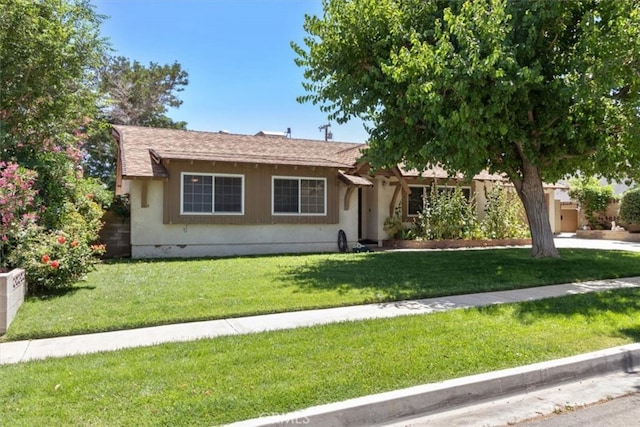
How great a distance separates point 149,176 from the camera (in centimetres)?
1320

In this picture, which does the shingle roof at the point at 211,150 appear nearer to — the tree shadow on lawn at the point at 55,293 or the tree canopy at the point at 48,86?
the tree canopy at the point at 48,86

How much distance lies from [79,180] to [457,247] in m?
13.2

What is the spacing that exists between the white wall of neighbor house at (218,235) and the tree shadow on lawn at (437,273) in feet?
8.13

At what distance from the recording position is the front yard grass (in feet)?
12.0

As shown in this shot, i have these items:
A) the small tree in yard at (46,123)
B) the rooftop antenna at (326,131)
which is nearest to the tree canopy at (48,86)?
the small tree in yard at (46,123)

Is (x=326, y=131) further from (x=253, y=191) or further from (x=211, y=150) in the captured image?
(x=253, y=191)

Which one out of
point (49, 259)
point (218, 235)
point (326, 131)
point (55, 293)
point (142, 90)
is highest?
point (142, 90)

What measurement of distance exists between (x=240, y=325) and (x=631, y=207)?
20805 millimetres

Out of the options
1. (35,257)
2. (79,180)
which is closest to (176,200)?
(79,180)

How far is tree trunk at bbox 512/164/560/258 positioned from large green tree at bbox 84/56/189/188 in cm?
2264

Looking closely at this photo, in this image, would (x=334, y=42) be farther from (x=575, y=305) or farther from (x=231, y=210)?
(x=575, y=305)

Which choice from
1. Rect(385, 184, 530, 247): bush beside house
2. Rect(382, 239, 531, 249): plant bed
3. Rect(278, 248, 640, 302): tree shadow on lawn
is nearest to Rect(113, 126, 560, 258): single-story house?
Rect(382, 239, 531, 249): plant bed

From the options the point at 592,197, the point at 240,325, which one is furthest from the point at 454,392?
the point at 592,197

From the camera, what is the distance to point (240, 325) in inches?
246
